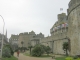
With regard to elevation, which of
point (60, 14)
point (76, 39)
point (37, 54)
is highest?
point (60, 14)

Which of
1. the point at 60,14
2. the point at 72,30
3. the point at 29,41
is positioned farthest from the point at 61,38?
the point at 29,41

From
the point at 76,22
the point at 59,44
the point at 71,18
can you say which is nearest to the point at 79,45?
the point at 76,22

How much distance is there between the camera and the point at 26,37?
75.0 metres

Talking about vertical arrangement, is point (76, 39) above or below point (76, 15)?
below

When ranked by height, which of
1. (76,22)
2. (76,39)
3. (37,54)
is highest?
(76,22)

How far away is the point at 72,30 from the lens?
2611 centimetres

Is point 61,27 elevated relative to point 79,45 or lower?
elevated

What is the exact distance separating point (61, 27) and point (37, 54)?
20.5m

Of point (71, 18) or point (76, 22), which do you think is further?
point (71, 18)

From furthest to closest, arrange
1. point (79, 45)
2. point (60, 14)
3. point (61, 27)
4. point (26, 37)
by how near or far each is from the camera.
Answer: point (26, 37), point (60, 14), point (61, 27), point (79, 45)

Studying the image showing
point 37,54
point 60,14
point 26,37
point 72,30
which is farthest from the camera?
point 26,37

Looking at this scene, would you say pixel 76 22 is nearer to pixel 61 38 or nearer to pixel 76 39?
pixel 76 39

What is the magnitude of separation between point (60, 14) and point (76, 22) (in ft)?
112

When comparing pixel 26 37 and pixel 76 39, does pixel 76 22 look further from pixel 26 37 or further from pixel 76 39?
pixel 26 37
